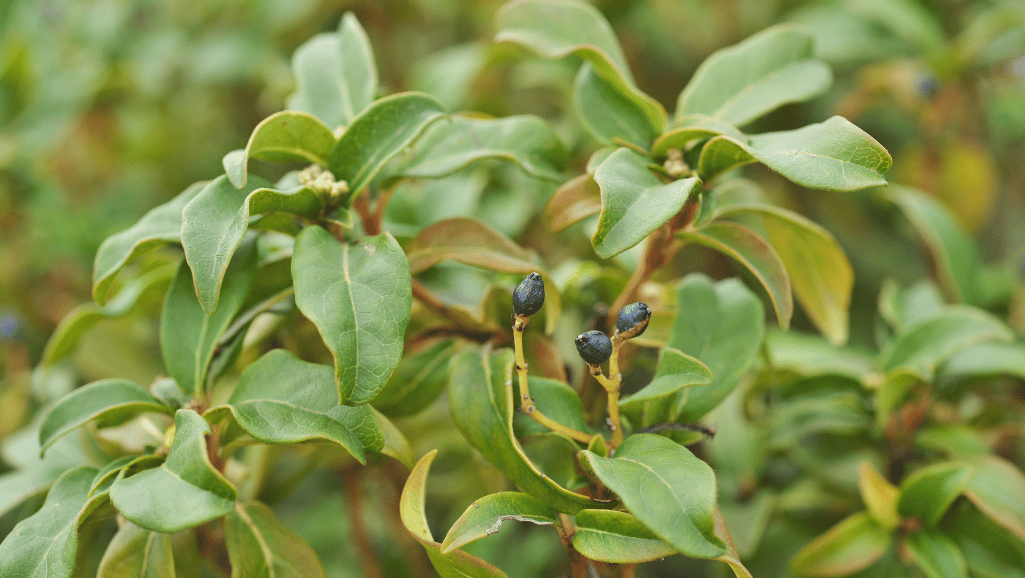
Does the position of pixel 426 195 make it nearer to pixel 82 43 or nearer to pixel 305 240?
pixel 305 240

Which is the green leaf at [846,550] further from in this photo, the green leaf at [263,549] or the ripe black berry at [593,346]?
the green leaf at [263,549]

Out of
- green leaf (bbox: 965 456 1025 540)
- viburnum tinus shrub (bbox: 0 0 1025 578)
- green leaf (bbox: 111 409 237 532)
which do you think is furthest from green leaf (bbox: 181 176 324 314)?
green leaf (bbox: 965 456 1025 540)

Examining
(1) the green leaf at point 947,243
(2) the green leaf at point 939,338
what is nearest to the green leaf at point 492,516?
(2) the green leaf at point 939,338

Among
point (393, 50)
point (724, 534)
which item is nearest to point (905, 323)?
point (724, 534)

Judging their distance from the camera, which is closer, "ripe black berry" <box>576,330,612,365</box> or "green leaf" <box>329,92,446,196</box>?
"ripe black berry" <box>576,330,612,365</box>

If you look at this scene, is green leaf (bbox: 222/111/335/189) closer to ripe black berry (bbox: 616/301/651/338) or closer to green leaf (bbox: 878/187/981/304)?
ripe black berry (bbox: 616/301/651/338)

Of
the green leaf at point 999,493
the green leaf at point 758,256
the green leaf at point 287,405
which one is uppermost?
the green leaf at point 287,405
